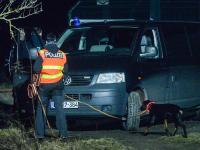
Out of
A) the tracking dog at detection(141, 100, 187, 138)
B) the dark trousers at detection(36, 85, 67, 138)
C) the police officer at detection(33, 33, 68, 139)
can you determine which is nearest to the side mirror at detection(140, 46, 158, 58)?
the tracking dog at detection(141, 100, 187, 138)

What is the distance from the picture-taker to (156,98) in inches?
446

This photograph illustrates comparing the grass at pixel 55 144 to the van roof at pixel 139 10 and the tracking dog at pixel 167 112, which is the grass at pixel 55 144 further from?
the van roof at pixel 139 10

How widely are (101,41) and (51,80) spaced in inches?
77.9

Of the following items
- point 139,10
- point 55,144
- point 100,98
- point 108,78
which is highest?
point 139,10

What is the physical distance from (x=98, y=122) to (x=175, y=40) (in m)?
2.05

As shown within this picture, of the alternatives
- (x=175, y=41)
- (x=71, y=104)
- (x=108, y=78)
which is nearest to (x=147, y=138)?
(x=108, y=78)

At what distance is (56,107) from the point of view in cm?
991

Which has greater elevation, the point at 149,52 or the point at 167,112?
the point at 149,52

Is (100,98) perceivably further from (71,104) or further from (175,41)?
(175,41)

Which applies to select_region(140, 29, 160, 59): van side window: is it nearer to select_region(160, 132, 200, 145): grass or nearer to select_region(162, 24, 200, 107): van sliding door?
select_region(162, 24, 200, 107): van sliding door

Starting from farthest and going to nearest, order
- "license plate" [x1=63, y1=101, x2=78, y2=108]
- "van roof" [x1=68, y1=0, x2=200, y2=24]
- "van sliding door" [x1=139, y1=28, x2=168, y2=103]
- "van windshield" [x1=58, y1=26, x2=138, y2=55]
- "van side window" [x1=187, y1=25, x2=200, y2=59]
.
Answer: "van roof" [x1=68, y1=0, x2=200, y2=24] < "van side window" [x1=187, y1=25, x2=200, y2=59] < "van windshield" [x1=58, y1=26, x2=138, y2=55] < "van sliding door" [x1=139, y1=28, x2=168, y2=103] < "license plate" [x1=63, y1=101, x2=78, y2=108]

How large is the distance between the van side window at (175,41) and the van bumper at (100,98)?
1529mm

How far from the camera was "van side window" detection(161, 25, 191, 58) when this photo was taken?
11.8 metres

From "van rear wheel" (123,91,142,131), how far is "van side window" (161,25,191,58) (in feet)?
4.19
